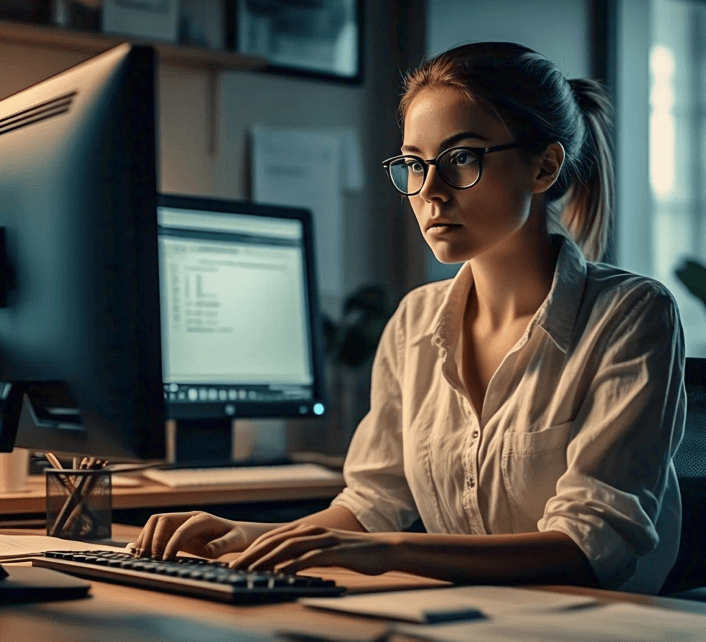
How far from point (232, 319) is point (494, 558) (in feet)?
3.72

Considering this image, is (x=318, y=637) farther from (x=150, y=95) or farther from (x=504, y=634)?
(x=150, y=95)

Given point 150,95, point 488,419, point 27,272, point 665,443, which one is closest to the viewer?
point 150,95

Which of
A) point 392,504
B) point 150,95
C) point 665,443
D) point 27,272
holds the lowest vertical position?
point 392,504

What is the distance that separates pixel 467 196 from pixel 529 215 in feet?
0.48

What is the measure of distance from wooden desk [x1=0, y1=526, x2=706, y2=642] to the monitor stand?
111 centimetres

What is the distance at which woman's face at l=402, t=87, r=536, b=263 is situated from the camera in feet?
4.34

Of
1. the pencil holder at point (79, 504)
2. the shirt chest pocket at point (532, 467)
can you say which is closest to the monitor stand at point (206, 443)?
the pencil holder at point (79, 504)

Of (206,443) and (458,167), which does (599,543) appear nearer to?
(458,167)

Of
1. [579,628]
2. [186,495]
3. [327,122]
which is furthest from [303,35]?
[579,628]

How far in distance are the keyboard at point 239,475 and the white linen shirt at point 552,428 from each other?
1.17 feet

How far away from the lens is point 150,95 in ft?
2.94

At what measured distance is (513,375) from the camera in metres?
1.38

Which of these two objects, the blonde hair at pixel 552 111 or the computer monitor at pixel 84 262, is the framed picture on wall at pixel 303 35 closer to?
the blonde hair at pixel 552 111

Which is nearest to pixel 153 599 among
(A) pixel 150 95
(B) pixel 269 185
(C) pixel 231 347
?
(A) pixel 150 95
